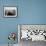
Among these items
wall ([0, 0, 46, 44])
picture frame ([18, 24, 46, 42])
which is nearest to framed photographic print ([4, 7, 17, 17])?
wall ([0, 0, 46, 44])

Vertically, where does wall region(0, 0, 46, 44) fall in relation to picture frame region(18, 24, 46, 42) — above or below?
above

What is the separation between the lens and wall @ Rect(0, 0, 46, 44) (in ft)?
13.3

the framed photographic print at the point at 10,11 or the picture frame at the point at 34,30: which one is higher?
the framed photographic print at the point at 10,11

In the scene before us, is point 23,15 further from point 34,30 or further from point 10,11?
point 34,30

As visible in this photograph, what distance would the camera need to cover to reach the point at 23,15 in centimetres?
408

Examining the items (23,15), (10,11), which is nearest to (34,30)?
(23,15)

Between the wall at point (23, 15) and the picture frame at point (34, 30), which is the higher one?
the wall at point (23, 15)

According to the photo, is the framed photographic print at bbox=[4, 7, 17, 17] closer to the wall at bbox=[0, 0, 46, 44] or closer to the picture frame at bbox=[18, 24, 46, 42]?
the wall at bbox=[0, 0, 46, 44]

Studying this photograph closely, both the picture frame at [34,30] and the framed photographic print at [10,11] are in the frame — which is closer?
the picture frame at [34,30]

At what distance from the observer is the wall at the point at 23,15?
404 cm

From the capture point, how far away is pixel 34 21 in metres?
4.09

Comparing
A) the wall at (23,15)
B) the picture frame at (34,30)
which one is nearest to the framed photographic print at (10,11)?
the wall at (23,15)

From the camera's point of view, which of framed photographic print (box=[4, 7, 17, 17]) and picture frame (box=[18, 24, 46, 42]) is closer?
picture frame (box=[18, 24, 46, 42])

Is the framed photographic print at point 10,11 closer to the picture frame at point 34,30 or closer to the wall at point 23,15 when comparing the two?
the wall at point 23,15
